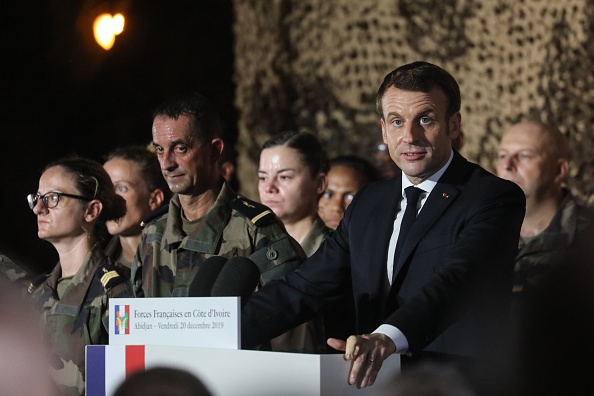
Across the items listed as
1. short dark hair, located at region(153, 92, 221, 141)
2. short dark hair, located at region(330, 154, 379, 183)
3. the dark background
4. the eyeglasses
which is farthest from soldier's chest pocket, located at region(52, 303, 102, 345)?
short dark hair, located at region(330, 154, 379, 183)

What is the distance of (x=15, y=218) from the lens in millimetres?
5055

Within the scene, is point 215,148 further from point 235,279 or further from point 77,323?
point 235,279

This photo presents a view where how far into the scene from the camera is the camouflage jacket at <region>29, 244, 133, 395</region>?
3.38 m

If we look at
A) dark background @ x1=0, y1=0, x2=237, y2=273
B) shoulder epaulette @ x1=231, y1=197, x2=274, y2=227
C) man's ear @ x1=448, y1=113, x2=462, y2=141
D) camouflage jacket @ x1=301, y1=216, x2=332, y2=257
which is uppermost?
dark background @ x1=0, y1=0, x2=237, y2=273

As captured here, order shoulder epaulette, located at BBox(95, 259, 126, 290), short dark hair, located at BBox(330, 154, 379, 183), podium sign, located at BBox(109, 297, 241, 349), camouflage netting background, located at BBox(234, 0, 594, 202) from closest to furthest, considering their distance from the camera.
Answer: podium sign, located at BBox(109, 297, 241, 349) → shoulder epaulette, located at BBox(95, 259, 126, 290) → short dark hair, located at BBox(330, 154, 379, 183) → camouflage netting background, located at BBox(234, 0, 594, 202)

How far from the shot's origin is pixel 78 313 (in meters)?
3.47

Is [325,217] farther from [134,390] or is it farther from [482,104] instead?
[134,390]

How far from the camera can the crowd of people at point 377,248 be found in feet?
7.20

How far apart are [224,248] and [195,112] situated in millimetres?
472

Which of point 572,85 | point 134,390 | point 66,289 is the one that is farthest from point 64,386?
point 572,85

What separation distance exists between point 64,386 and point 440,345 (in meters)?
1.39

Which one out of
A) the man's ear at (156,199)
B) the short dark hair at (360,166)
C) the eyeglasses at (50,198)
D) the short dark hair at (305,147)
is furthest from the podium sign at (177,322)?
the short dark hair at (360,166)

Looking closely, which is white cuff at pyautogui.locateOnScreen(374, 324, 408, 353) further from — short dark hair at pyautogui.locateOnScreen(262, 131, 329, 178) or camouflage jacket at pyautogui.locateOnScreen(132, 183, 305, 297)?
short dark hair at pyautogui.locateOnScreen(262, 131, 329, 178)

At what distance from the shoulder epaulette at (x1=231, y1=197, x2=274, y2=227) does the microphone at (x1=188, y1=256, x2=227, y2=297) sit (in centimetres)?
86
